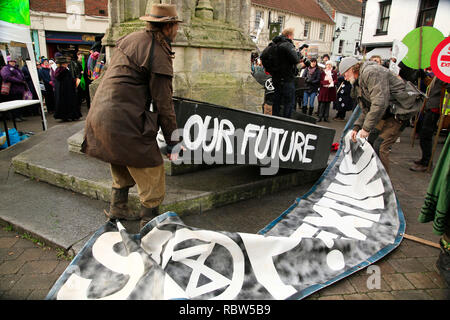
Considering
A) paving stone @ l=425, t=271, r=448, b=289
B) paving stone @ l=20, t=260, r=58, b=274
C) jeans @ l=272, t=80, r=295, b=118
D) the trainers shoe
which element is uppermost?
jeans @ l=272, t=80, r=295, b=118

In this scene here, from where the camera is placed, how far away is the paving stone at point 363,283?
8.14ft

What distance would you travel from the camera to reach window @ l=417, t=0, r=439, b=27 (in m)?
14.5

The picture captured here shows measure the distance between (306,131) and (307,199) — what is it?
0.87 meters

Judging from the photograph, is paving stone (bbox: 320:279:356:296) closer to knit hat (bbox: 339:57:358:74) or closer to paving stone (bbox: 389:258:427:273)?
paving stone (bbox: 389:258:427:273)

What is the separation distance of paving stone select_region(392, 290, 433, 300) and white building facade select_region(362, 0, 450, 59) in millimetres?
14752

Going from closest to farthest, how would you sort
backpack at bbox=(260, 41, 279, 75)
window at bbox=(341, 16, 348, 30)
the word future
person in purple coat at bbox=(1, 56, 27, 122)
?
the word future, backpack at bbox=(260, 41, 279, 75), person in purple coat at bbox=(1, 56, 27, 122), window at bbox=(341, 16, 348, 30)

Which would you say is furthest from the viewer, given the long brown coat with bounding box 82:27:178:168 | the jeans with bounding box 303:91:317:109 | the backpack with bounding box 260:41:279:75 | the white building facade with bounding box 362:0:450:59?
the white building facade with bounding box 362:0:450:59

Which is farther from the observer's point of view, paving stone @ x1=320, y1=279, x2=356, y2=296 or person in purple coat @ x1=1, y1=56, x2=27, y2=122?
person in purple coat @ x1=1, y1=56, x2=27, y2=122

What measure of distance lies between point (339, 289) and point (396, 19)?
64.2 ft

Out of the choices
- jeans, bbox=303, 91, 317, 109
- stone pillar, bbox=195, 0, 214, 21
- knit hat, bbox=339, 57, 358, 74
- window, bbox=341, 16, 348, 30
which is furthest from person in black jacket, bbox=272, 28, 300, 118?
window, bbox=341, 16, 348, 30

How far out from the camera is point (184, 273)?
238cm

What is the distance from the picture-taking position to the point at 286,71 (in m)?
6.41

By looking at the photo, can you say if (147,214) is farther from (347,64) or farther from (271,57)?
(271,57)

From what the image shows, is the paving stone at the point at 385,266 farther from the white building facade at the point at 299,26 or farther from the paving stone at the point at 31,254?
the white building facade at the point at 299,26
